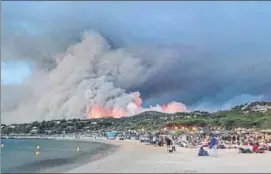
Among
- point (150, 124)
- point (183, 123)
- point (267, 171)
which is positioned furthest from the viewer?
point (150, 124)

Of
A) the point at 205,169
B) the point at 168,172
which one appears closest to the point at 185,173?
the point at 168,172

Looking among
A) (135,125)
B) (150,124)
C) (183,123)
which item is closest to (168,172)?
(183,123)

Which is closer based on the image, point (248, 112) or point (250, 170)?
point (250, 170)

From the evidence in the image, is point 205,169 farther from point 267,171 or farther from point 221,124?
point 221,124

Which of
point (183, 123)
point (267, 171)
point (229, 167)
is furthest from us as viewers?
point (183, 123)

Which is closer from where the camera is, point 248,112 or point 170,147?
point 170,147

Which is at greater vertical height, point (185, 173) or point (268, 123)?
point (268, 123)

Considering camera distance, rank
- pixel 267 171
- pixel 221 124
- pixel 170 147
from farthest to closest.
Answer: pixel 221 124, pixel 170 147, pixel 267 171

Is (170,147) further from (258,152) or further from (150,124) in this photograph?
(150,124)

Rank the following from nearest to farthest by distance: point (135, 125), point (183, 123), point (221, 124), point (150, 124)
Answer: point (221, 124), point (183, 123), point (150, 124), point (135, 125)
